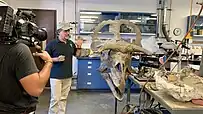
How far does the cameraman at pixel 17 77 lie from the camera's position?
1.71m

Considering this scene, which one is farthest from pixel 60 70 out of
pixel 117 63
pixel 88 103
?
pixel 88 103

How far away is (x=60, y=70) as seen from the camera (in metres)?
3.86

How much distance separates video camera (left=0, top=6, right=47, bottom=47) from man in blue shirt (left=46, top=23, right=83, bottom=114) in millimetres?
1924

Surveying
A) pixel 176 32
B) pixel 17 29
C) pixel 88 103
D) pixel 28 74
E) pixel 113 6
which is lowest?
pixel 88 103

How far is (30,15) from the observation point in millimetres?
1973

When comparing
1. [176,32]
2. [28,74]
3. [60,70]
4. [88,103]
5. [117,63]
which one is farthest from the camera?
[176,32]

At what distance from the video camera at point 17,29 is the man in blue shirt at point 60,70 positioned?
75.7 inches

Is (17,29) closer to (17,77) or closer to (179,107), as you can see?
(17,77)

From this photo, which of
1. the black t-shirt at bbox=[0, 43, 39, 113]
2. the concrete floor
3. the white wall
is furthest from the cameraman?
the white wall

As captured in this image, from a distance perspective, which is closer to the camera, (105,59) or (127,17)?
(105,59)

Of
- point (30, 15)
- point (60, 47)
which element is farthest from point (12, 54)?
point (60, 47)

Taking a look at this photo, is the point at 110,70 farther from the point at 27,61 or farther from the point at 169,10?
the point at 169,10

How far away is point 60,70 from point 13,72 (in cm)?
213

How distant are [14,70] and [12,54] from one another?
0.11 m
